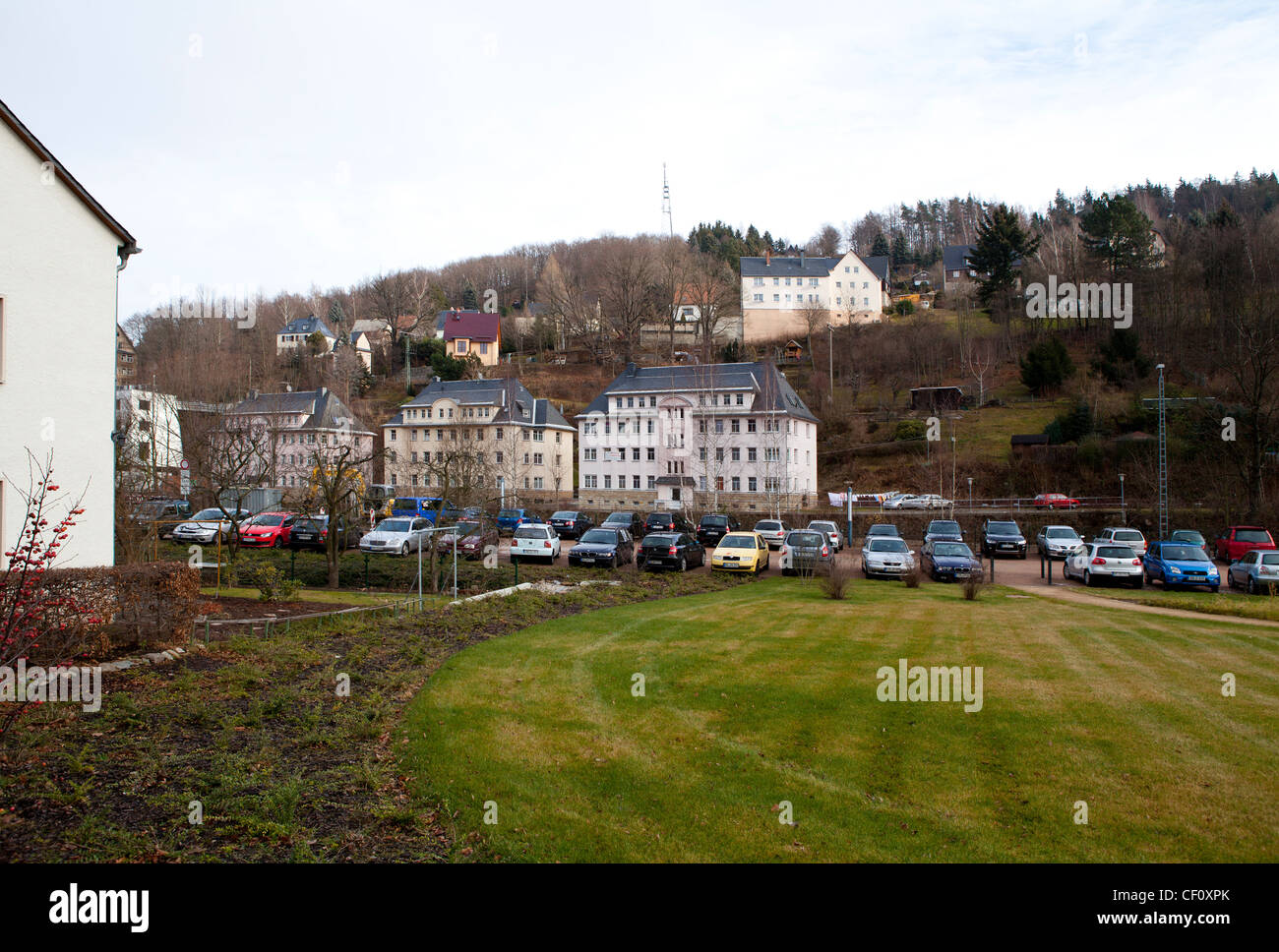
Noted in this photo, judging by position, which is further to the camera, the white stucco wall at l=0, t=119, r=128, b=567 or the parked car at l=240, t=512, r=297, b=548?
the parked car at l=240, t=512, r=297, b=548

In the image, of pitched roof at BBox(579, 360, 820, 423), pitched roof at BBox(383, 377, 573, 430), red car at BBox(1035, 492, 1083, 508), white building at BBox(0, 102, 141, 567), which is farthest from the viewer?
pitched roof at BBox(383, 377, 573, 430)

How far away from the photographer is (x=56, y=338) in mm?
13898

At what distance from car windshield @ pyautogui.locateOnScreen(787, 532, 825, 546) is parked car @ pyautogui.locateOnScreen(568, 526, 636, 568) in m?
6.62

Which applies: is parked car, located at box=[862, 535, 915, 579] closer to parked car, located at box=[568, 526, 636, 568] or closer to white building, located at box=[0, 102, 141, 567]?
parked car, located at box=[568, 526, 636, 568]

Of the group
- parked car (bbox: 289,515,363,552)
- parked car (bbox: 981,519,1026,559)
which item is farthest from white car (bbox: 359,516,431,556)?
parked car (bbox: 981,519,1026,559)

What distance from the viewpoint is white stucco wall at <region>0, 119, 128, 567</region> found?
43.3ft

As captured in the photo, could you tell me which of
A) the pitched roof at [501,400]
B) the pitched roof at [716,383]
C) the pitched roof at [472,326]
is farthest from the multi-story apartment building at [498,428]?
the pitched roof at [472,326]

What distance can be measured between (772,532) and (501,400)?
129 feet

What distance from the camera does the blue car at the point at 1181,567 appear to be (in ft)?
85.4

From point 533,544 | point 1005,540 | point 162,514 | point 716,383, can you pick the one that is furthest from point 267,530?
point 716,383

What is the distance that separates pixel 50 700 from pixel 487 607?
10026mm

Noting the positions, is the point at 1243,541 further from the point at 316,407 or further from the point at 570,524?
the point at 316,407

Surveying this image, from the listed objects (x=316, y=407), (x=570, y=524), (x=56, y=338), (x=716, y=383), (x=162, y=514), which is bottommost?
(x=570, y=524)

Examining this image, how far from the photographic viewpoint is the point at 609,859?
19.9 feet
